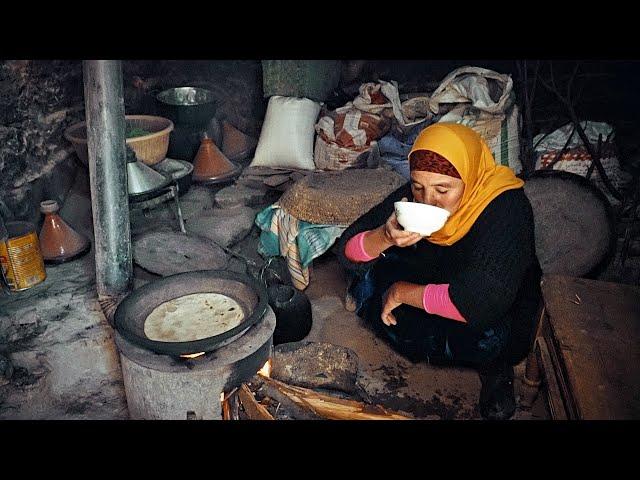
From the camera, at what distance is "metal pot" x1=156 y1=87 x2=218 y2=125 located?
5.01 metres

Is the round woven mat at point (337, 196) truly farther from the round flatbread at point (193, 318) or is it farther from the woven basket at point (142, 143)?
the round flatbread at point (193, 318)

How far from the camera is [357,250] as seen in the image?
309 cm

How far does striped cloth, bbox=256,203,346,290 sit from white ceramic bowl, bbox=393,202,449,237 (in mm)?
1504

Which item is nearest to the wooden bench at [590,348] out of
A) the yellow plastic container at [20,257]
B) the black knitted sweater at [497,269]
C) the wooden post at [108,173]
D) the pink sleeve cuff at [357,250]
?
the black knitted sweater at [497,269]

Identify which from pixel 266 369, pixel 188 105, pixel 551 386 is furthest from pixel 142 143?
pixel 551 386

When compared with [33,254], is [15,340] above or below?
below

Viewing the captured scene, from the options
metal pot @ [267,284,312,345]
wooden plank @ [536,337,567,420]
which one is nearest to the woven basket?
metal pot @ [267,284,312,345]

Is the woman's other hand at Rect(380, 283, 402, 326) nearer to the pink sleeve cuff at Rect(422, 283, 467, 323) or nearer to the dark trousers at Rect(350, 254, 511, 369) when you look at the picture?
the dark trousers at Rect(350, 254, 511, 369)

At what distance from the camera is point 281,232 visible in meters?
4.28

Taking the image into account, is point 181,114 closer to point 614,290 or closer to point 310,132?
point 310,132

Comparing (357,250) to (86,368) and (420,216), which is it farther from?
(86,368)

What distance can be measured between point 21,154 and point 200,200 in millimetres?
1485

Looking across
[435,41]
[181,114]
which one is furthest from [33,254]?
[435,41]

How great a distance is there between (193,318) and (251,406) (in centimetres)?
52
